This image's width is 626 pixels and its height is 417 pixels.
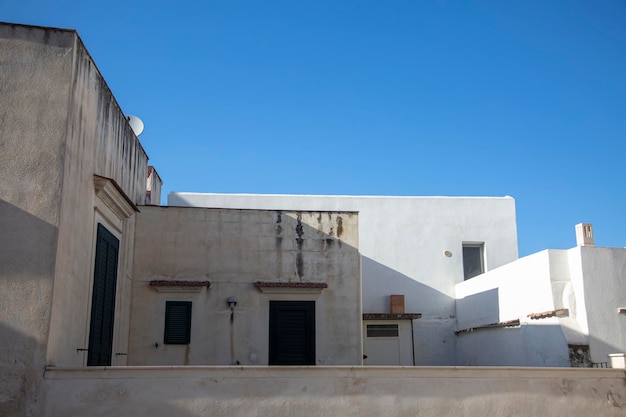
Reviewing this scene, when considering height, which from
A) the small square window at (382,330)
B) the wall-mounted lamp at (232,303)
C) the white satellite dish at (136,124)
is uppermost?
the white satellite dish at (136,124)

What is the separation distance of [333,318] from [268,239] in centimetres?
204

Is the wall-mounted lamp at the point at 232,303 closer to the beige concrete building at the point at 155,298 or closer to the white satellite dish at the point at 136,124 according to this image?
the beige concrete building at the point at 155,298

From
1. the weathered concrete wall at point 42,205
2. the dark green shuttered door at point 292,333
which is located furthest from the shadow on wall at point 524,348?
the weathered concrete wall at point 42,205

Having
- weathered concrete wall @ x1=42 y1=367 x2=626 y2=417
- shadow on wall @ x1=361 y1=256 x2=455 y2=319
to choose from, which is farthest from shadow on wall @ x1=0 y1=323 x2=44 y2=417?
shadow on wall @ x1=361 y1=256 x2=455 y2=319

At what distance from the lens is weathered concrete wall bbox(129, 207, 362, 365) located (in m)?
13.5

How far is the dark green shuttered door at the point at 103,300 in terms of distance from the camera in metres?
10.8

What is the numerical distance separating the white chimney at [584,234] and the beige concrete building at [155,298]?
21.6 inches

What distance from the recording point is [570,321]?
15.2 metres

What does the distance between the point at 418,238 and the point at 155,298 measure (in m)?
10.5

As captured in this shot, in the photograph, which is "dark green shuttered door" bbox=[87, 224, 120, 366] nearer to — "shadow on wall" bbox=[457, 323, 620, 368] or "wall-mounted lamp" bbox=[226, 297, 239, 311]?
"wall-mounted lamp" bbox=[226, 297, 239, 311]

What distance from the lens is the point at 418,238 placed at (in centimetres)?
2206

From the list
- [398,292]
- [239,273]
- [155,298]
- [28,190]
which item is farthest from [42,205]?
[398,292]

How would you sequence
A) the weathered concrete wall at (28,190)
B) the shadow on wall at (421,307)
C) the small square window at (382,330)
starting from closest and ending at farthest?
the weathered concrete wall at (28,190)
the small square window at (382,330)
the shadow on wall at (421,307)

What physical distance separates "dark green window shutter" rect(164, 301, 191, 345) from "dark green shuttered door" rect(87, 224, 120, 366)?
5.30 feet
